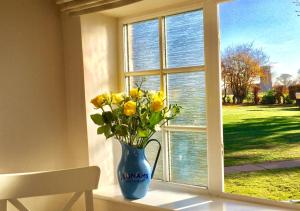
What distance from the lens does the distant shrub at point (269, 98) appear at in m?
1.58

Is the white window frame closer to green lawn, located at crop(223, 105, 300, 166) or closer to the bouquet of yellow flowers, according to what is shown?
green lawn, located at crop(223, 105, 300, 166)

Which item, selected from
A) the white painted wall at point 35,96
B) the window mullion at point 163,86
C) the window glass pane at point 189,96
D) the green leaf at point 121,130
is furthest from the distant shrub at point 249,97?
the white painted wall at point 35,96

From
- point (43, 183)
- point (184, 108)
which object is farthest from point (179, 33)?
point (43, 183)

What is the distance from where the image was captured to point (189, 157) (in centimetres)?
186

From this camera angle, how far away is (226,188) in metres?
1.74

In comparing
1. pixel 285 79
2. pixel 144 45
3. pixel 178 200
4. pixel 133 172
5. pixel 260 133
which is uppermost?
pixel 144 45

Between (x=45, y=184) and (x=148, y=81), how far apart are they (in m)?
0.81

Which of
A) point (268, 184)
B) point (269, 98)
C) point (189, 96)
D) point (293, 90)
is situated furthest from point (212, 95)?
point (268, 184)

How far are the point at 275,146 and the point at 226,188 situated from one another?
0.33 m

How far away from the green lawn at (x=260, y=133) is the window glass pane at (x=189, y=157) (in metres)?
0.14

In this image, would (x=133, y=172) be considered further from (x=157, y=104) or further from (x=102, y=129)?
(x=157, y=104)

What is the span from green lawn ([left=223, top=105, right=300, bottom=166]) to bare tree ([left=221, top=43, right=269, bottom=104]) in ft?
0.29

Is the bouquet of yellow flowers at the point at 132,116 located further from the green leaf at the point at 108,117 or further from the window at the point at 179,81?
the window at the point at 179,81

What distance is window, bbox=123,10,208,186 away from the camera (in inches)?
71.2
